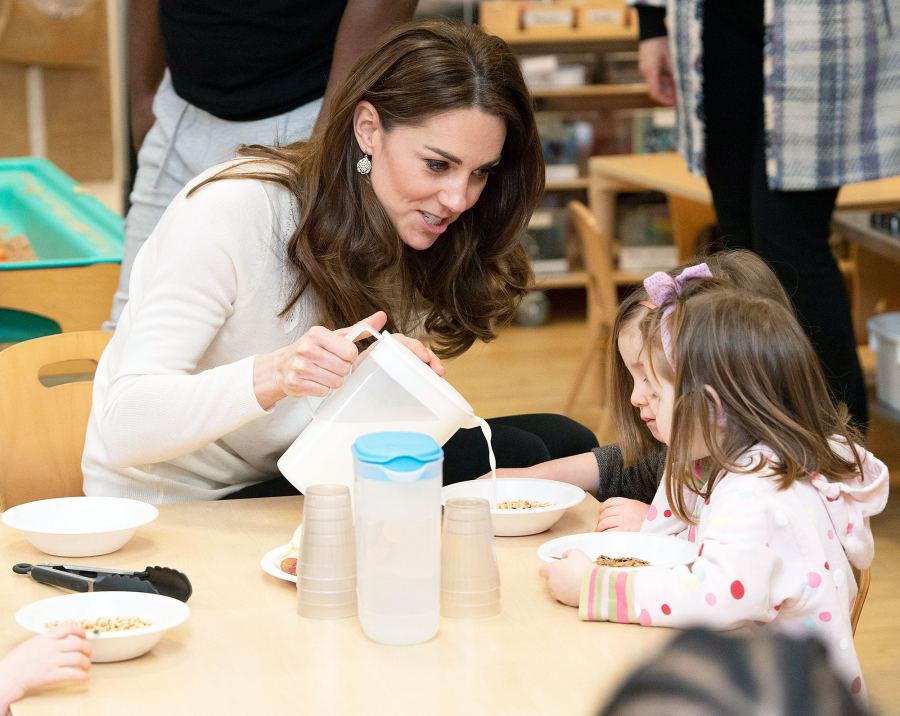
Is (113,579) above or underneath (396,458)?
underneath

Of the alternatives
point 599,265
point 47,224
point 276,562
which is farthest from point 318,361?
point 599,265

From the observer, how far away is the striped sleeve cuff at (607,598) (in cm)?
108

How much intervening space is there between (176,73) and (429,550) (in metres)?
1.33

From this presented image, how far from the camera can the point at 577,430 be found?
1857 mm

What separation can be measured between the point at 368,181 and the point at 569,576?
26.8 inches

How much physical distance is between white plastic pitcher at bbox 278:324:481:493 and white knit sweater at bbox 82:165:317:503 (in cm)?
13

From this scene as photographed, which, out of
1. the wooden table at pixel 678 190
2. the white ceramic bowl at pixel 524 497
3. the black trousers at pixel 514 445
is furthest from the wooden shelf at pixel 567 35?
the white ceramic bowl at pixel 524 497

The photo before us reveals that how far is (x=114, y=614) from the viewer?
3.45ft

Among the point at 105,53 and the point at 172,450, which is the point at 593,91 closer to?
the point at 105,53

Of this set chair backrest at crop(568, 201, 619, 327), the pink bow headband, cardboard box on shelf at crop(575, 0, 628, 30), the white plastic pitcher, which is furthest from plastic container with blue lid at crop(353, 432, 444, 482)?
cardboard box on shelf at crop(575, 0, 628, 30)

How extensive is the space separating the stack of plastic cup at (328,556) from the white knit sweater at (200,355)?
290 mm

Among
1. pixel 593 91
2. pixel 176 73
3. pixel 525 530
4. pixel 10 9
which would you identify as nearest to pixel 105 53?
pixel 10 9

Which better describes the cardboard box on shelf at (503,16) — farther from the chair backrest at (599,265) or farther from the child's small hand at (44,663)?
the child's small hand at (44,663)

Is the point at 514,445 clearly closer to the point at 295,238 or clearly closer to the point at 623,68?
the point at 295,238
